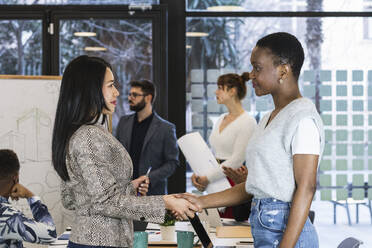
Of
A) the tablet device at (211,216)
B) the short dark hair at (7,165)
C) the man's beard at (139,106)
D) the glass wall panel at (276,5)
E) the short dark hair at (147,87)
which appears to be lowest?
the tablet device at (211,216)

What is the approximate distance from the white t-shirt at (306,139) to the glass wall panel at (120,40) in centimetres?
355

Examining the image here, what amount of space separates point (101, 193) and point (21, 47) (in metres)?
3.82

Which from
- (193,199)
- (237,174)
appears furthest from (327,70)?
(193,199)

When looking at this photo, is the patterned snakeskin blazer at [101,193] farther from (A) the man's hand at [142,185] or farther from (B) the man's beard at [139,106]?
(B) the man's beard at [139,106]

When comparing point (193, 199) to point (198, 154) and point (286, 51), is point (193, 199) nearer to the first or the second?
point (286, 51)

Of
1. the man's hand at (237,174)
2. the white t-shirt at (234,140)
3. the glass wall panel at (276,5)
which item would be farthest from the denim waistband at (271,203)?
the glass wall panel at (276,5)

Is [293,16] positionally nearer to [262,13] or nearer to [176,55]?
[262,13]

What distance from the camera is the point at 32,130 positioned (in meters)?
4.52

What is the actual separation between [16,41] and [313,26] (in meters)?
2.89

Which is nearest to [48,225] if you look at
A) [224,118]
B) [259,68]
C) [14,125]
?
[259,68]

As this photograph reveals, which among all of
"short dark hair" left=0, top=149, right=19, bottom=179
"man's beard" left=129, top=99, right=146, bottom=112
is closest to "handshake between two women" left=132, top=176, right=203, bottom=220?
"short dark hair" left=0, top=149, right=19, bottom=179

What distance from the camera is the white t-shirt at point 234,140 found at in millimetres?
4586

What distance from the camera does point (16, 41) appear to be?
558 centimetres

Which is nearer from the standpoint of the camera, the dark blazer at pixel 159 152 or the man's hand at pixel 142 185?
the man's hand at pixel 142 185
